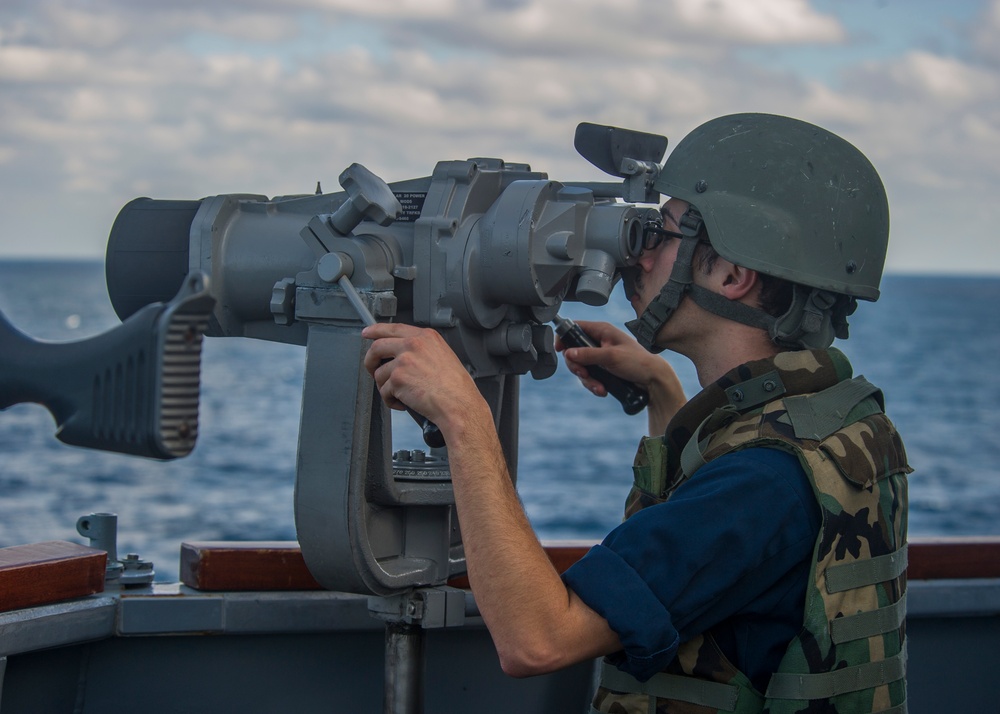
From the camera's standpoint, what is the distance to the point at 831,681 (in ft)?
8.11

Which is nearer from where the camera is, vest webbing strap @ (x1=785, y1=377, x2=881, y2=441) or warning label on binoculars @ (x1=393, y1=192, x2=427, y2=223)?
vest webbing strap @ (x1=785, y1=377, x2=881, y2=441)

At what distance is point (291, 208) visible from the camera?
10.0 feet

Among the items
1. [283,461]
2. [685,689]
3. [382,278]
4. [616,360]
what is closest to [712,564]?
[685,689]

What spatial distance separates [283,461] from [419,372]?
27297 millimetres

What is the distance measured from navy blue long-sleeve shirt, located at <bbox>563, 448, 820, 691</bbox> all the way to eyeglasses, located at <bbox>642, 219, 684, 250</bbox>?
62 cm

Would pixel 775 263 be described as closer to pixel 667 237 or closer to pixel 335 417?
pixel 667 237

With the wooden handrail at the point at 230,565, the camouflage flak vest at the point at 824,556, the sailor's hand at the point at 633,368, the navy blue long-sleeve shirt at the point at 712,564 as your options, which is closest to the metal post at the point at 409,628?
the wooden handrail at the point at 230,565

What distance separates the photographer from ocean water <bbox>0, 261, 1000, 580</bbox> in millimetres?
21359

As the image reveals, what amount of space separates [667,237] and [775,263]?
26 cm

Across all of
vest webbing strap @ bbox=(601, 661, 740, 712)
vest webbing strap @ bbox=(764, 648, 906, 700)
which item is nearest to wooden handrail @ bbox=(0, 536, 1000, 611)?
vest webbing strap @ bbox=(601, 661, 740, 712)

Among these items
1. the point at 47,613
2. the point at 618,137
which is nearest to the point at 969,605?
the point at 618,137

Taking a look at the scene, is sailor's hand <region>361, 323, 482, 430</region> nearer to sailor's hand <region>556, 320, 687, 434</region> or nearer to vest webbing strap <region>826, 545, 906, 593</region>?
vest webbing strap <region>826, 545, 906, 593</region>

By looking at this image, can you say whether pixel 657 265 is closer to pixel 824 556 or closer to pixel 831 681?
pixel 824 556

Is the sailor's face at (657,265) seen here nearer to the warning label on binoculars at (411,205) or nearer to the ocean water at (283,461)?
the warning label on binoculars at (411,205)
